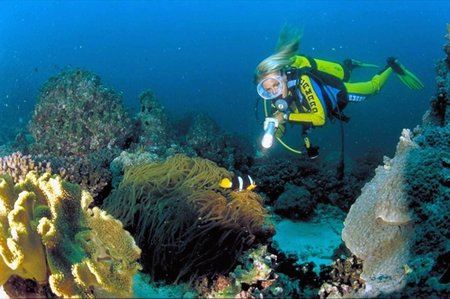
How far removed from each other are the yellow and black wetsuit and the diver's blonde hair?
42cm

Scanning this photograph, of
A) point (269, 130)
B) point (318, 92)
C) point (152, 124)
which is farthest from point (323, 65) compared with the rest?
point (152, 124)

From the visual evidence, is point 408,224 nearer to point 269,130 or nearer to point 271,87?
point 269,130

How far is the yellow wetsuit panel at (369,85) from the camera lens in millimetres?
6953

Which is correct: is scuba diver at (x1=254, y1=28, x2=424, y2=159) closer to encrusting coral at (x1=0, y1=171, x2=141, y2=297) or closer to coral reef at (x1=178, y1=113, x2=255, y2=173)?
coral reef at (x1=178, y1=113, x2=255, y2=173)

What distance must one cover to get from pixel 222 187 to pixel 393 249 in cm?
162

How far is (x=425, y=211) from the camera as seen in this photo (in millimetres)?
2783

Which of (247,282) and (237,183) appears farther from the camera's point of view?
(237,183)

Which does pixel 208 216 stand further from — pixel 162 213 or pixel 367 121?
pixel 367 121

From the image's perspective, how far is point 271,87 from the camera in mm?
5879

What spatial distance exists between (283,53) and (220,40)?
95933 mm

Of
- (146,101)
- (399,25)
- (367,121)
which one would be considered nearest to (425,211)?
(146,101)

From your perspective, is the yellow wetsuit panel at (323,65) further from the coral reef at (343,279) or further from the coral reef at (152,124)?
the coral reef at (343,279)

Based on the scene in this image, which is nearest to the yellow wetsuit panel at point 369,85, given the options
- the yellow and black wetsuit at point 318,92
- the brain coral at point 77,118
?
the yellow and black wetsuit at point 318,92

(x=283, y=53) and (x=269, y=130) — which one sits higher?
(x=283, y=53)
